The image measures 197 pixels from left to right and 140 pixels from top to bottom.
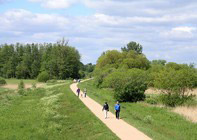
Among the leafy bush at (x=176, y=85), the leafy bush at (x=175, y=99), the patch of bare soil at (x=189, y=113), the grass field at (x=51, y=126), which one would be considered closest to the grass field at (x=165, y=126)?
the patch of bare soil at (x=189, y=113)

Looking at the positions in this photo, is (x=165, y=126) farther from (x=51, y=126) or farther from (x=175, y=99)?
(x=175, y=99)

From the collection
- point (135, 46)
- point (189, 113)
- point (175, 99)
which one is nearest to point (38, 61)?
point (135, 46)

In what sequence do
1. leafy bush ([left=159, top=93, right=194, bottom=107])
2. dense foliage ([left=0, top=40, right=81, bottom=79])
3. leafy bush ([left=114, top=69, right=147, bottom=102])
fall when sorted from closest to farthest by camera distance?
leafy bush ([left=159, top=93, right=194, bottom=107]) < leafy bush ([left=114, top=69, right=147, bottom=102]) < dense foliage ([left=0, top=40, right=81, bottom=79])

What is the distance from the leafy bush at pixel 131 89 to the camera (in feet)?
143

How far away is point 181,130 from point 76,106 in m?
13.9

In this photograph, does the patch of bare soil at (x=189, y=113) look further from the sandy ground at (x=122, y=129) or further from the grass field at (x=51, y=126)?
the grass field at (x=51, y=126)

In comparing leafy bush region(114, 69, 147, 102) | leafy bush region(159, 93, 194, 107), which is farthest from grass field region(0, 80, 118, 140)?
leafy bush region(114, 69, 147, 102)

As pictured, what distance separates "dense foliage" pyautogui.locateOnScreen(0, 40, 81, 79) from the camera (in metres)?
108

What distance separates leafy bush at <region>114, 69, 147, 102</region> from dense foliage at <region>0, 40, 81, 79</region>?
6289 centimetres

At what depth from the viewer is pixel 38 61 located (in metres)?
125

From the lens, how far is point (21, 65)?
12162 cm

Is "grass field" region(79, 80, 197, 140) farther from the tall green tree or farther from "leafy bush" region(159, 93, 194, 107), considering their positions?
the tall green tree

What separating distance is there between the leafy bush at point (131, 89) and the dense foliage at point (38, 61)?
206ft

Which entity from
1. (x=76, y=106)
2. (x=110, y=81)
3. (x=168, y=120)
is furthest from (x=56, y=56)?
(x=168, y=120)
